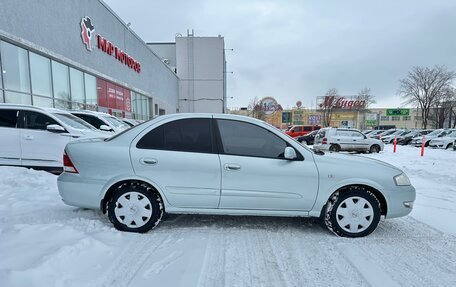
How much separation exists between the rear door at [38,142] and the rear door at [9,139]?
110mm

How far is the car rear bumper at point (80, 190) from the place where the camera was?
326 cm

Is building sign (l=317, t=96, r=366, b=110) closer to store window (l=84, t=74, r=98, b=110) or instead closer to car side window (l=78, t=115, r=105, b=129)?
store window (l=84, t=74, r=98, b=110)

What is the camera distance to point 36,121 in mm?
6105

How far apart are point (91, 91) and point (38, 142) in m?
9.84

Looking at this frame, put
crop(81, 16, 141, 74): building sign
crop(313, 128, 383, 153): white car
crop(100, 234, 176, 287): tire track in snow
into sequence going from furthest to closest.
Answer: crop(313, 128, 383, 153): white car → crop(81, 16, 141, 74): building sign → crop(100, 234, 176, 287): tire track in snow

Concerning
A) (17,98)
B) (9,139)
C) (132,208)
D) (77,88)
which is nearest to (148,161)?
(132,208)

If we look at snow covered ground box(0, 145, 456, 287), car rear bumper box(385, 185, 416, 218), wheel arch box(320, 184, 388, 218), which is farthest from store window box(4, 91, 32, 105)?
car rear bumper box(385, 185, 416, 218)

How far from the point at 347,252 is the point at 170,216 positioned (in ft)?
8.33

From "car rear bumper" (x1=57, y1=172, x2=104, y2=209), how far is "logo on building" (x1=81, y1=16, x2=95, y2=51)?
13167mm

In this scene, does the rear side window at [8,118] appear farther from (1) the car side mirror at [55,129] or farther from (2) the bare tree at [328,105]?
(2) the bare tree at [328,105]

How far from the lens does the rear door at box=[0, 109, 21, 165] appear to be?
587 cm

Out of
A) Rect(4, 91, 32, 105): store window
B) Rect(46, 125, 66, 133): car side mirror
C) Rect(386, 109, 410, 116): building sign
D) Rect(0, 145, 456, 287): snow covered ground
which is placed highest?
Rect(386, 109, 410, 116): building sign

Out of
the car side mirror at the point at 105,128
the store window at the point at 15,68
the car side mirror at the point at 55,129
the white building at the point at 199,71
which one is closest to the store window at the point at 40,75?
the store window at the point at 15,68

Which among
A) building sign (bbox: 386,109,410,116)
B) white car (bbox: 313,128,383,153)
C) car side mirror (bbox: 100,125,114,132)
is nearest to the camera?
car side mirror (bbox: 100,125,114,132)
